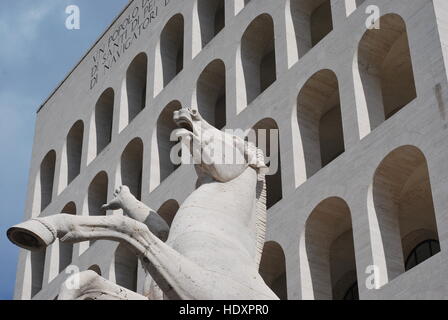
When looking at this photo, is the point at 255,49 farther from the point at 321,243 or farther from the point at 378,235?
the point at 378,235

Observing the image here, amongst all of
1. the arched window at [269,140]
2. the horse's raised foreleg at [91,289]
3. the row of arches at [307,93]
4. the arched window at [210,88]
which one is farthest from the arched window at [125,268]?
the horse's raised foreleg at [91,289]

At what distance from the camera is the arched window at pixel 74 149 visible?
37688 mm

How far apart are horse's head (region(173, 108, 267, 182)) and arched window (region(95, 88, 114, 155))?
2715 centimetres

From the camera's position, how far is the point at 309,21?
27.8 meters

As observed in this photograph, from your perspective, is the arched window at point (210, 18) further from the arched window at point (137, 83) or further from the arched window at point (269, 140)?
the arched window at point (269, 140)

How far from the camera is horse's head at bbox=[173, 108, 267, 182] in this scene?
29.9ft

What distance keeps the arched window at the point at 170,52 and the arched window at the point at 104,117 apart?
339cm

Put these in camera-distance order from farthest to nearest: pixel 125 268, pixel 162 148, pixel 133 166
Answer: pixel 133 166 < pixel 162 148 < pixel 125 268

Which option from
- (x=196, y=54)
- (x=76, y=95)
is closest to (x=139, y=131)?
(x=196, y=54)

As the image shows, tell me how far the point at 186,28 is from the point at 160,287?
83.3ft

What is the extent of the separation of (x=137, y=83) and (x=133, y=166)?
11.9 feet

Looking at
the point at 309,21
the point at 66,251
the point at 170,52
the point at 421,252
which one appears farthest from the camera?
the point at 66,251

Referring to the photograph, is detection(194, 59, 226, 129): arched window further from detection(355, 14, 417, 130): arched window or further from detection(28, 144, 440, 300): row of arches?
detection(28, 144, 440, 300): row of arches

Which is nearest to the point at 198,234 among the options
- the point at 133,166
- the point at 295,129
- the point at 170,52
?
the point at 295,129
